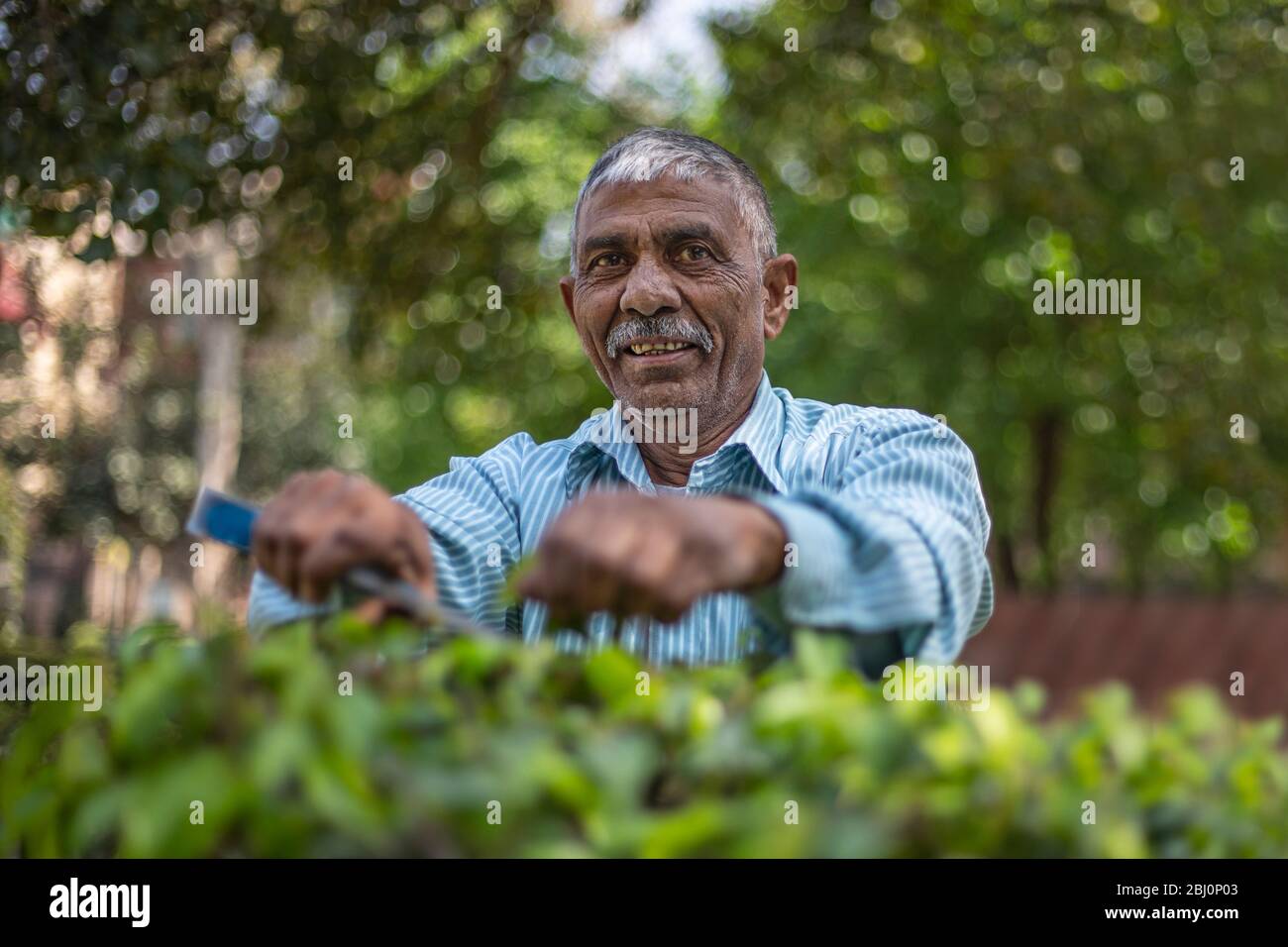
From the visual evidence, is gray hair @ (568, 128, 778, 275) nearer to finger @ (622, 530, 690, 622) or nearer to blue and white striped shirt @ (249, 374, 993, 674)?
blue and white striped shirt @ (249, 374, 993, 674)

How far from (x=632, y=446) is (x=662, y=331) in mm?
245

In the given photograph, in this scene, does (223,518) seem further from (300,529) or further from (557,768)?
(557,768)

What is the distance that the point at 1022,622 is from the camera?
1510cm

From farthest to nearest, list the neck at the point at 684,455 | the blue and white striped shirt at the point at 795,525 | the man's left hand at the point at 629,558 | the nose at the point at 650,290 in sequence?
the neck at the point at 684,455 < the nose at the point at 650,290 < the blue and white striped shirt at the point at 795,525 < the man's left hand at the point at 629,558

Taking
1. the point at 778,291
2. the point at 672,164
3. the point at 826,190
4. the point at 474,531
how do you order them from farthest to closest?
1. the point at 826,190
2. the point at 778,291
3. the point at 672,164
4. the point at 474,531

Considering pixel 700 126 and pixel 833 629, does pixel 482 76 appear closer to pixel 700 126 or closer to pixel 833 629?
pixel 700 126

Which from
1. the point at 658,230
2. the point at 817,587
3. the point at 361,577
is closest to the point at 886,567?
the point at 817,587

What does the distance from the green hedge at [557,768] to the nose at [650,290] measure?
1.55 metres

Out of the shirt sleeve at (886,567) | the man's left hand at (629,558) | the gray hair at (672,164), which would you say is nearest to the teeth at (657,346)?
the gray hair at (672,164)

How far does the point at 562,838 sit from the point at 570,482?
1.74 m

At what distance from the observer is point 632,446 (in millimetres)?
2988

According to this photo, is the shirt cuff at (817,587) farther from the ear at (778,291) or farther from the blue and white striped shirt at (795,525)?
the ear at (778,291)

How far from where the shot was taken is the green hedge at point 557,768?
1.11 m
